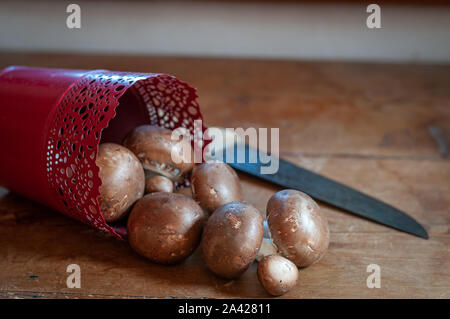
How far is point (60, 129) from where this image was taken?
89 centimetres

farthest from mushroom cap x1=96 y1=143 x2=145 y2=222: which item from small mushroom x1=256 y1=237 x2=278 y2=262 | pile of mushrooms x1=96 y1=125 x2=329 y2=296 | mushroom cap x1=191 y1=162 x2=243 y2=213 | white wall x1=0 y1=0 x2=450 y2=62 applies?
white wall x1=0 y1=0 x2=450 y2=62

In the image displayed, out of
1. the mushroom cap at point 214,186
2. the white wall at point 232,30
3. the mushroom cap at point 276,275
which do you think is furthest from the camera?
the white wall at point 232,30

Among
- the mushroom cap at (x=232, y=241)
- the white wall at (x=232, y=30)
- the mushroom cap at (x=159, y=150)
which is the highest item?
the white wall at (x=232, y=30)

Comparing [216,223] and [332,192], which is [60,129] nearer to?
[216,223]

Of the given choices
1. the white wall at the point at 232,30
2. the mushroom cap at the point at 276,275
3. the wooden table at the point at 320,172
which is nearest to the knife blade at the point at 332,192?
the wooden table at the point at 320,172

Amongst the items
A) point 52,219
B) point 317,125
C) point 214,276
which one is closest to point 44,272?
point 52,219

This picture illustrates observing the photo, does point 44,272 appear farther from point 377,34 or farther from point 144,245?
point 377,34

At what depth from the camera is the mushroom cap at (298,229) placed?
2.68ft

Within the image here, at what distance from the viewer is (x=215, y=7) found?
1.89m

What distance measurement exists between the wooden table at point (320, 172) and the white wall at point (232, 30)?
0.08 m

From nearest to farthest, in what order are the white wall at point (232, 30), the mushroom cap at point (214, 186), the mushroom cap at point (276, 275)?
the mushroom cap at point (276, 275), the mushroom cap at point (214, 186), the white wall at point (232, 30)

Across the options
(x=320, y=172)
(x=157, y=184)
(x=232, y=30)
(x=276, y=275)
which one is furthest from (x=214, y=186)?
(x=232, y=30)

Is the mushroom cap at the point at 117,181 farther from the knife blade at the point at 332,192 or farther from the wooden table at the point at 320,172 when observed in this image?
the knife blade at the point at 332,192

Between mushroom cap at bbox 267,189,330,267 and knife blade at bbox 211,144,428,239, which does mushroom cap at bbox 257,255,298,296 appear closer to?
mushroom cap at bbox 267,189,330,267
